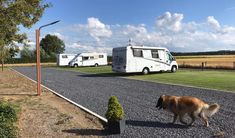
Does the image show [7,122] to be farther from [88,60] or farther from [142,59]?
[88,60]

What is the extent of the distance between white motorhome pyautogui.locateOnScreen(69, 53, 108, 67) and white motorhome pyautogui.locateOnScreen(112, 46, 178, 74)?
23821 mm

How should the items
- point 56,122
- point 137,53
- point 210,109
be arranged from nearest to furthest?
point 210,109 → point 56,122 → point 137,53

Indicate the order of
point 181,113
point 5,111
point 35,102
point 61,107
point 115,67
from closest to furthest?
point 181,113 → point 5,111 → point 61,107 → point 35,102 → point 115,67

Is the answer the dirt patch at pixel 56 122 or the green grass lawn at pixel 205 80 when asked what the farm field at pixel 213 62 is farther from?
the dirt patch at pixel 56 122

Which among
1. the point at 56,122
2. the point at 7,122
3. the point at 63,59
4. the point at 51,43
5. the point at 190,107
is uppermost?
the point at 51,43

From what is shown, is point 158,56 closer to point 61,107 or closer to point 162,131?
point 61,107

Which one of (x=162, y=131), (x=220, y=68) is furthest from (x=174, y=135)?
(x=220, y=68)

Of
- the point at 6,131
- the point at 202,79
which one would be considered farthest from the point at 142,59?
the point at 6,131

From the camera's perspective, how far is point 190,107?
6910mm

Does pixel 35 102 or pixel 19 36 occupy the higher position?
pixel 19 36

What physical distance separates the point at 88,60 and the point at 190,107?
4520 centimetres

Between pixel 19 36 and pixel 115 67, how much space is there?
1567 cm

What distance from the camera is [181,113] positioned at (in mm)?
7105

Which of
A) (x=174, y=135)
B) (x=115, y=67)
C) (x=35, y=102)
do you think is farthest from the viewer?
(x=115, y=67)
